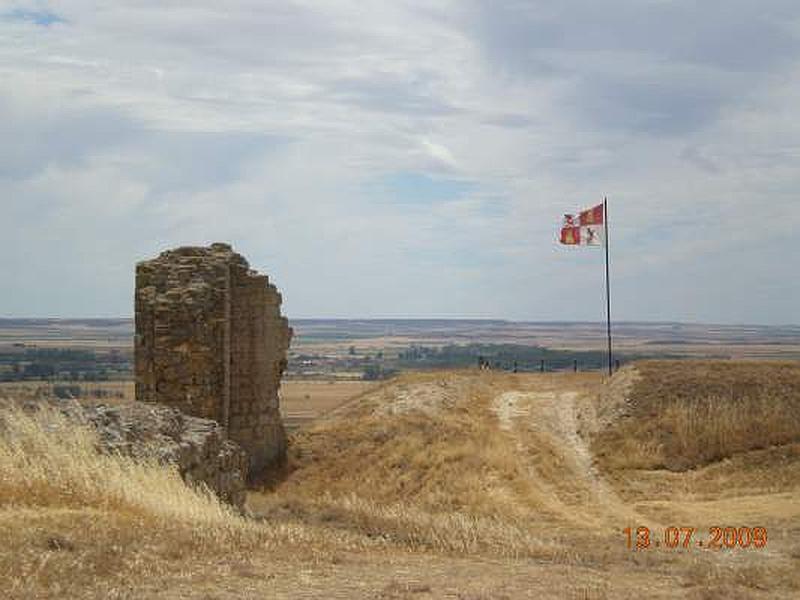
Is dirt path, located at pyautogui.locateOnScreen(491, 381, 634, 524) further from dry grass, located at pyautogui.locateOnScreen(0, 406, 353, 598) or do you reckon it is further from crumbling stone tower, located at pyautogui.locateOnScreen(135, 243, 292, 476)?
dry grass, located at pyautogui.locateOnScreen(0, 406, 353, 598)

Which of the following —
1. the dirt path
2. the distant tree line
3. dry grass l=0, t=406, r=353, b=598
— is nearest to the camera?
dry grass l=0, t=406, r=353, b=598

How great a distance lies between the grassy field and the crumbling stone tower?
5.40 feet

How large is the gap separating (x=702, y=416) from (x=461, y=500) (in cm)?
746

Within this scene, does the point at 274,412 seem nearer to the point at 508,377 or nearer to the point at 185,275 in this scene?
the point at 185,275

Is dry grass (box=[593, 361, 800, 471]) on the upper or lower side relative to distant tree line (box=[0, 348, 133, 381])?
upper

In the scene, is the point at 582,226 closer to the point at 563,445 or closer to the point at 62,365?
the point at 563,445

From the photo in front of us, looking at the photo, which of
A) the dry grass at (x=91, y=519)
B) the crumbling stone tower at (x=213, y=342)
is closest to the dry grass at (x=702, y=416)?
the crumbling stone tower at (x=213, y=342)

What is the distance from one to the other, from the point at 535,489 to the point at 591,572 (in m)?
9.82

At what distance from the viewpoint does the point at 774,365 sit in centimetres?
2686

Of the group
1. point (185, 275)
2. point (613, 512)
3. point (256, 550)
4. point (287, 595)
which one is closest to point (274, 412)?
point (185, 275)

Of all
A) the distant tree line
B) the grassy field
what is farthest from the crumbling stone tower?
the distant tree line

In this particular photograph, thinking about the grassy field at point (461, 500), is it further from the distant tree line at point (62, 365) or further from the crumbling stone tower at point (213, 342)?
the distant tree line at point (62, 365)

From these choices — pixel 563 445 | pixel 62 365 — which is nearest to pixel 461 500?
pixel 563 445

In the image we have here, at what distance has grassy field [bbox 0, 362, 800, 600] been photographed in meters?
8.31
